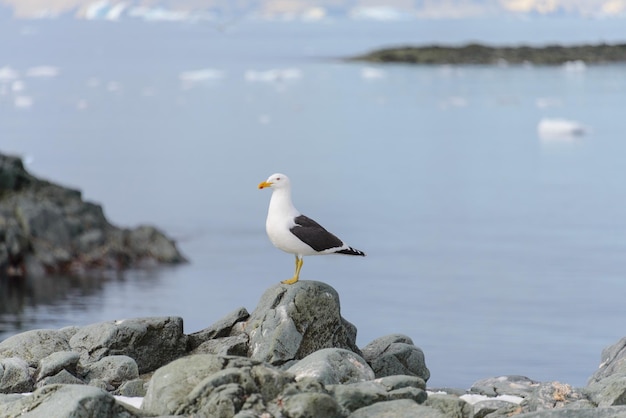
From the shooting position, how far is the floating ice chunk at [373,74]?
409ft

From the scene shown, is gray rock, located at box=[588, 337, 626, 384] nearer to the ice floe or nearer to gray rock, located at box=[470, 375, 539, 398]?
gray rock, located at box=[470, 375, 539, 398]

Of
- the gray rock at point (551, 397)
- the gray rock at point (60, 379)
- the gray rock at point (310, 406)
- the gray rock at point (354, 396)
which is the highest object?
the gray rock at point (310, 406)

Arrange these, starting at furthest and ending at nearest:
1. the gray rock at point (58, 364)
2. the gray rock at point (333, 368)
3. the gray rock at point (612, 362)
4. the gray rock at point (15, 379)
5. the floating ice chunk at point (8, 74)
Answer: the floating ice chunk at point (8, 74)
the gray rock at point (612, 362)
the gray rock at point (58, 364)
the gray rock at point (15, 379)
the gray rock at point (333, 368)

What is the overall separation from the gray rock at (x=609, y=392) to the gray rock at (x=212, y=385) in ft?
8.78

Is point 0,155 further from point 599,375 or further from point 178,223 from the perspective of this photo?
point 599,375

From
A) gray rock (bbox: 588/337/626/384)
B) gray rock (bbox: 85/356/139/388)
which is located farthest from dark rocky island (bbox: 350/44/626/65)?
gray rock (bbox: 85/356/139/388)

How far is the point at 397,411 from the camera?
10312 millimetres

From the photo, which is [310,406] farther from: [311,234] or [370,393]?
[311,234]

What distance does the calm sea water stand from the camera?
4109cm

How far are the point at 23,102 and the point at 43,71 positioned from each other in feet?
114

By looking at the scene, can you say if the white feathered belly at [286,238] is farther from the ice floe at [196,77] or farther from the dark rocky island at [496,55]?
the ice floe at [196,77]

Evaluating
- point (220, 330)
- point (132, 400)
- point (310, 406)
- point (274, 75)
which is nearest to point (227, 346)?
point (220, 330)

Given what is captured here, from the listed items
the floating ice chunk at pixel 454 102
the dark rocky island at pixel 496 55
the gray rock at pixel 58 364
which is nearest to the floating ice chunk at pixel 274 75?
the dark rocky island at pixel 496 55

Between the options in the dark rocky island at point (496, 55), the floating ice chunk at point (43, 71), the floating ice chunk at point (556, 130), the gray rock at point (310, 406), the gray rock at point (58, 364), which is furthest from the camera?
the floating ice chunk at point (43, 71)
